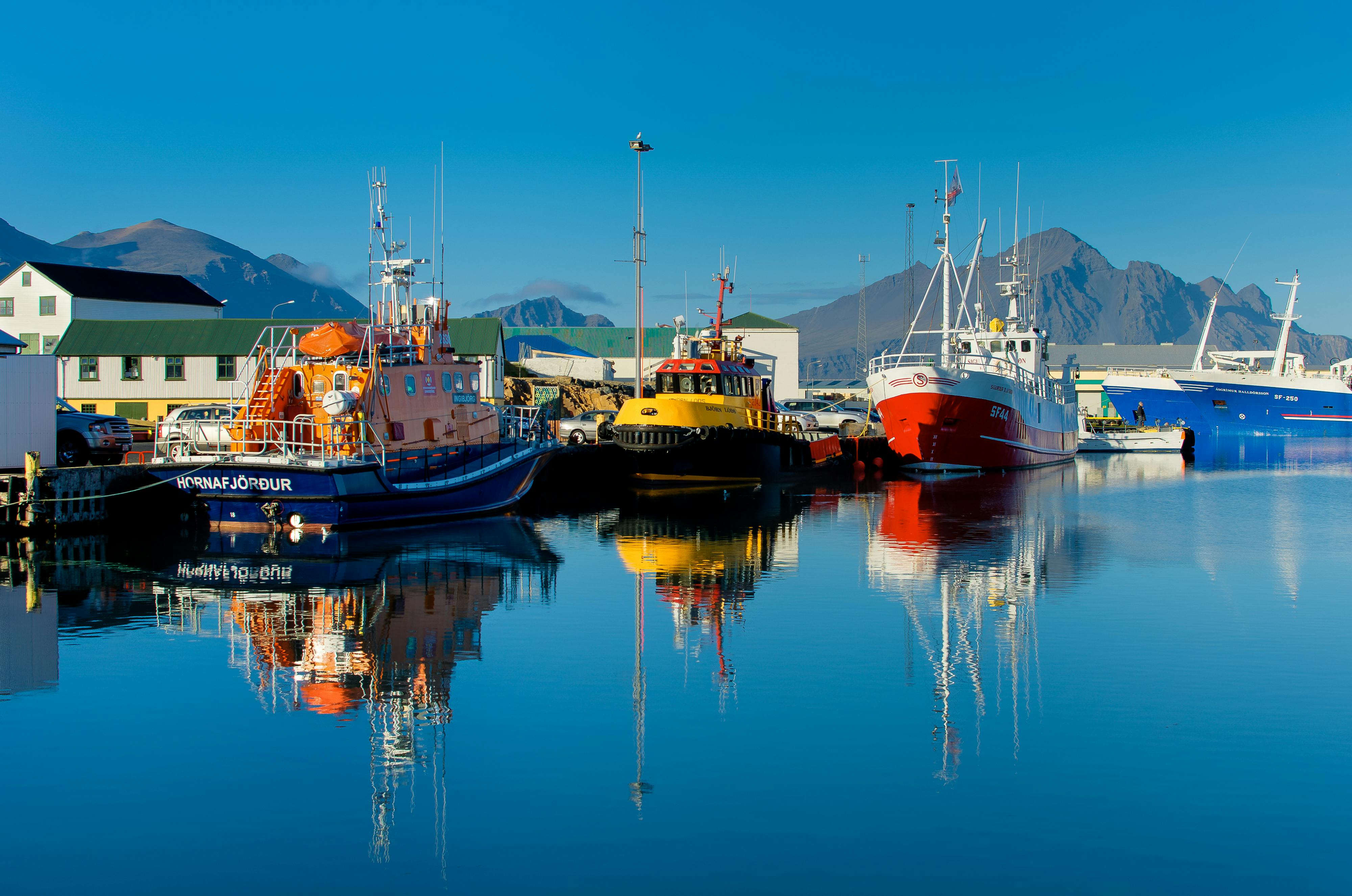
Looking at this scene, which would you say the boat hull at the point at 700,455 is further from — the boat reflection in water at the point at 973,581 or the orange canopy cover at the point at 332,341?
the orange canopy cover at the point at 332,341

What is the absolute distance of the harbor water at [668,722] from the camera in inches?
293

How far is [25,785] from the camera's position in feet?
28.2

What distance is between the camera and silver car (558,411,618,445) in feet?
134

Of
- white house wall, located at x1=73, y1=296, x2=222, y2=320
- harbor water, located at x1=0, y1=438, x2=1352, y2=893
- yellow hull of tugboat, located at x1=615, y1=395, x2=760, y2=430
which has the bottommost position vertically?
harbor water, located at x1=0, y1=438, x2=1352, y2=893

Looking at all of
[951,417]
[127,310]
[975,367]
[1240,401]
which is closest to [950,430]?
[951,417]

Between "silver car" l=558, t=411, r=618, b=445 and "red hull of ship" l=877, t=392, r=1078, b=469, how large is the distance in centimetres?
1063

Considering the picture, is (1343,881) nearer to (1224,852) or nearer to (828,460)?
(1224,852)

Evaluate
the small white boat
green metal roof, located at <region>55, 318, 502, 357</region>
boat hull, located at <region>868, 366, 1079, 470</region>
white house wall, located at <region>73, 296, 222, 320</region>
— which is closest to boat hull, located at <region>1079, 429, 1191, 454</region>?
the small white boat

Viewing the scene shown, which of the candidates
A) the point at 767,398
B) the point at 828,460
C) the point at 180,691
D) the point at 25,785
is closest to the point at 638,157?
the point at 767,398

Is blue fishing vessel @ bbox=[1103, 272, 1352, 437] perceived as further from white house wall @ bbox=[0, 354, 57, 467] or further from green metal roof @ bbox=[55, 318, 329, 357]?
white house wall @ bbox=[0, 354, 57, 467]

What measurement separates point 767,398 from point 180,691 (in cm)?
2976

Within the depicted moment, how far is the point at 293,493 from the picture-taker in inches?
824

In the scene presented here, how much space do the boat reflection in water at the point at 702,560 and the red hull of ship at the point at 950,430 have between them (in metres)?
9.17

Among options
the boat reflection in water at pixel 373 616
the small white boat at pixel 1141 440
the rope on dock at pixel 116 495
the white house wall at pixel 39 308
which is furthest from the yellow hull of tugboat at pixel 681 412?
the white house wall at pixel 39 308
